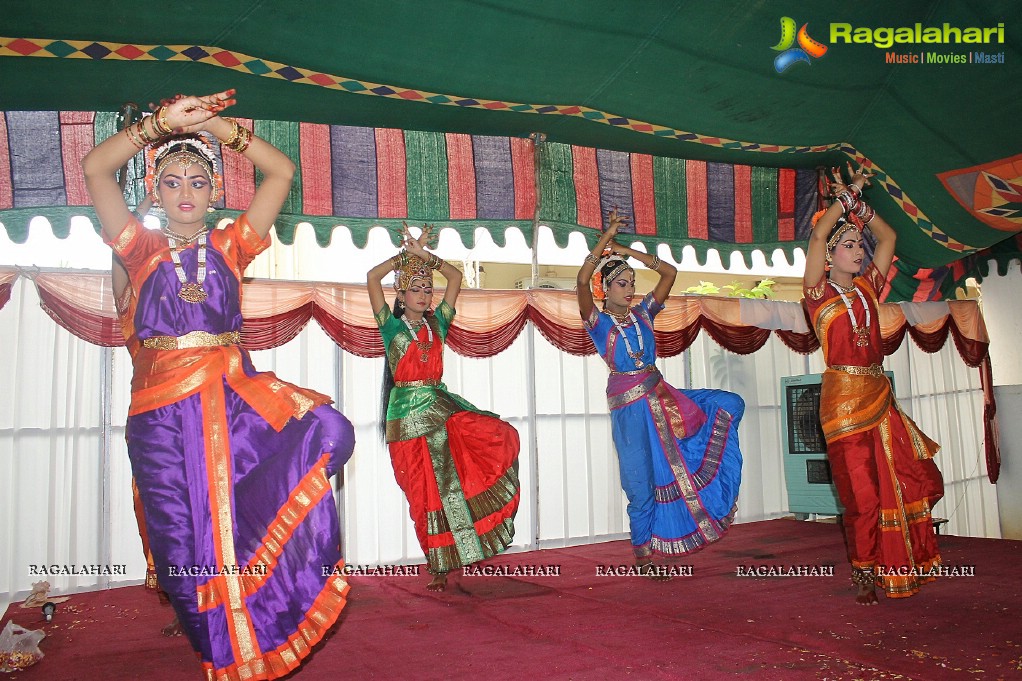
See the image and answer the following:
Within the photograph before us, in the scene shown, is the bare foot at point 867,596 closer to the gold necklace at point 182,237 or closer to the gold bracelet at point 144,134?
the gold necklace at point 182,237

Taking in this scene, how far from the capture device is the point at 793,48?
13.8 ft

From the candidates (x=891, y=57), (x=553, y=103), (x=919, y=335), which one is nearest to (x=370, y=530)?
(x=553, y=103)

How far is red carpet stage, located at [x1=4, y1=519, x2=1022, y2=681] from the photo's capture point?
2.73m

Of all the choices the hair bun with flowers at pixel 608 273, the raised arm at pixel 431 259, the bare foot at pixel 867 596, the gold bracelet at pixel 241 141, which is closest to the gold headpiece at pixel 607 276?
the hair bun with flowers at pixel 608 273

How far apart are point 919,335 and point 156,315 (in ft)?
26.3

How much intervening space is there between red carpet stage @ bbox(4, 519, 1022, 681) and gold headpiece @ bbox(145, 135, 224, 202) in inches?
70.7

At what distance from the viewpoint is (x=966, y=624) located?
10.6ft

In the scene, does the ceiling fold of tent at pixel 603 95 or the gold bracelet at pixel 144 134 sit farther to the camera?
the ceiling fold of tent at pixel 603 95

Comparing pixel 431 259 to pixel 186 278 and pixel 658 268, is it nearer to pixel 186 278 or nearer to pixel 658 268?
pixel 658 268

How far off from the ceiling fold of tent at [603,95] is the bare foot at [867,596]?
283 cm

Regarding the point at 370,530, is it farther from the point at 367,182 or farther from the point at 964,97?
the point at 964,97

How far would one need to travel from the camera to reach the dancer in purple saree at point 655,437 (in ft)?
15.2

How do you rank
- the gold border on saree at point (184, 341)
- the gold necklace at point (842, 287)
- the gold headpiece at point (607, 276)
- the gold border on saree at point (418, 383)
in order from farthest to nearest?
the gold headpiece at point (607, 276) < the gold border on saree at point (418, 383) < the gold necklace at point (842, 287) < the gold border on saree at point (184, 341)

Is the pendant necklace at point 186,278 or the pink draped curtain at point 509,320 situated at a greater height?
the pink draped curtain at point 509,320
